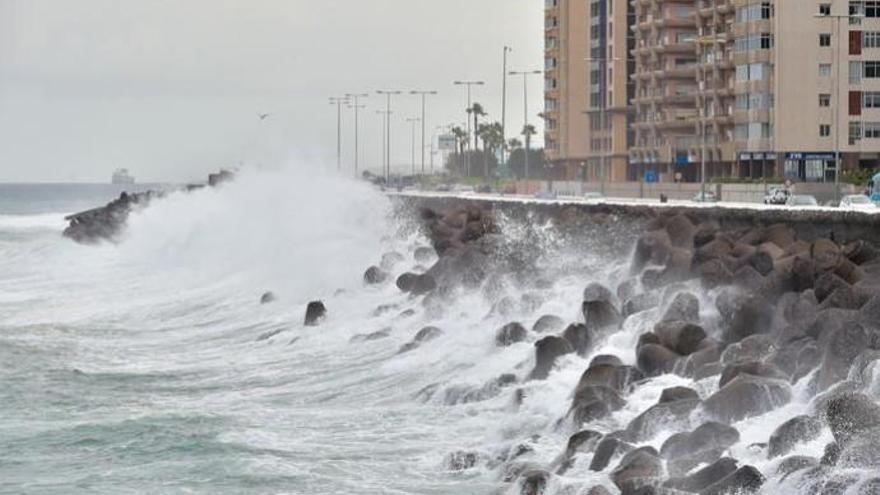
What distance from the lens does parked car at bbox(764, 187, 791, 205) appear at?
170ft

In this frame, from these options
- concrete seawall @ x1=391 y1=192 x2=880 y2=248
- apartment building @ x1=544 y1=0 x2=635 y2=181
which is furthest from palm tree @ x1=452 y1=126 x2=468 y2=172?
concrete seawall @ x1=391 y1=192 x2=880 y2=248

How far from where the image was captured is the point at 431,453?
61.4ft

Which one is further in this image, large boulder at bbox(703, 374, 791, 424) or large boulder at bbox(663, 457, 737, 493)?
large boulder at bbox(703, 374, 791, 424)

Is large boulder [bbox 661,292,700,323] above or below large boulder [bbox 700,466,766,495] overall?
above

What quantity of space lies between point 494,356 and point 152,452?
5813mm

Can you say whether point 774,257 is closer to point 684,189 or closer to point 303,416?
point 303,416

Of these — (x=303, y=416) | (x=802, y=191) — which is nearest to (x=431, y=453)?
(x=303, y=416)

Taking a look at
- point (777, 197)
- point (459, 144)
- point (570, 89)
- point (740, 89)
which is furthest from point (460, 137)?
point (777, 197)

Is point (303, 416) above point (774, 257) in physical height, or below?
below

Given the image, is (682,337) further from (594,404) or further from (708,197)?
(708,197)

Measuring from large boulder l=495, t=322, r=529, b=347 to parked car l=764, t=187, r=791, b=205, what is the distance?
2755cm

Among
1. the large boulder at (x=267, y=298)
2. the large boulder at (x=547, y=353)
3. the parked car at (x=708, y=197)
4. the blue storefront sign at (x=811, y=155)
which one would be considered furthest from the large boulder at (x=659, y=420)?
the blue storefront sign at (x=811, y=155)

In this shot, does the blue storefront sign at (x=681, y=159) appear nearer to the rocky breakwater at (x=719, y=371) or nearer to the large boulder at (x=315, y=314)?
Result: the large boulder at (x=315, y=314)

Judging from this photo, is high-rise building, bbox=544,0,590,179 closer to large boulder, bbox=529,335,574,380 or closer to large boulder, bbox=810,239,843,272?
large boulder, bbox=810,239,843,272
